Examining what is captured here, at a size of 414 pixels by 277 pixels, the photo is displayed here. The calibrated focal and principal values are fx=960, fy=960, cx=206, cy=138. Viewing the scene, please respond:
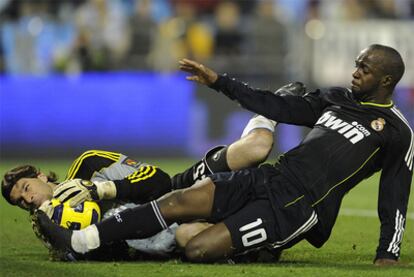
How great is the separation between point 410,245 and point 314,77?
9.04 metres

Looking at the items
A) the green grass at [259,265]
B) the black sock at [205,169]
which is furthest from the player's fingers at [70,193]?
the black sock at [205,169]

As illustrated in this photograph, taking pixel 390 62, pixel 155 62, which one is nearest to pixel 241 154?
pixel 390 62

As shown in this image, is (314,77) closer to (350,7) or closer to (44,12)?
(350,7)

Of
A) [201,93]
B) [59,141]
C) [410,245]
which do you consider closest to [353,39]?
[201,93]

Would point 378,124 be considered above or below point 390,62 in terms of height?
below

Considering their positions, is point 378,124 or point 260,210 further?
point 378,124

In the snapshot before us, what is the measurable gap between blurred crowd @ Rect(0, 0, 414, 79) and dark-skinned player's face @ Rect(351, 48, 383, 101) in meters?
→ 9.93

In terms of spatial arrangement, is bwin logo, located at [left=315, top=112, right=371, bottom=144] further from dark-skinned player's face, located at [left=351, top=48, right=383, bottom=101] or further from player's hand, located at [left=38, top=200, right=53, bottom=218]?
player's hand, located at [left=38, top=200, right=53, bottom=218]

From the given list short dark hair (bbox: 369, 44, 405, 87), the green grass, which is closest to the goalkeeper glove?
the green grass

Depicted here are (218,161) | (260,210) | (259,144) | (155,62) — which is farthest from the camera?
(155,62)

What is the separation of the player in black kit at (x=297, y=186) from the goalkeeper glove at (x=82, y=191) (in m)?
0.37

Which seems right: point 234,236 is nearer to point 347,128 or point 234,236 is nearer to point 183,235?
point 183,235

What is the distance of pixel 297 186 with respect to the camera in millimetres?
6418

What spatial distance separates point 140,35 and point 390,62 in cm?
1095
